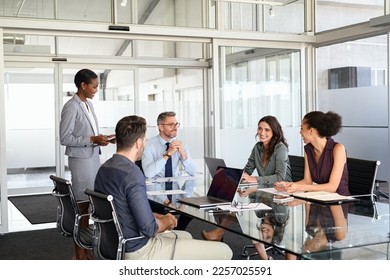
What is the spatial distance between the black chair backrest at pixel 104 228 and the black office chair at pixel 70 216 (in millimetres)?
465

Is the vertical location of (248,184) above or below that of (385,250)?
above

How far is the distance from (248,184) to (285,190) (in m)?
0.55

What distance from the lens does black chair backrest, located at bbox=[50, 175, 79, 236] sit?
3803 mm

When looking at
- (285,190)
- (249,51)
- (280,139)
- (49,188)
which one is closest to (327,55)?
(249,51)

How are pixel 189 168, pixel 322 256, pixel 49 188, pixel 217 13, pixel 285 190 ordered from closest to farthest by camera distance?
1. pixel 322 256
2. pixel 285 190
3. pixel 189 168
4. pixel 217 13
5. pixel 49 188

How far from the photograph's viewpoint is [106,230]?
319 centimetres

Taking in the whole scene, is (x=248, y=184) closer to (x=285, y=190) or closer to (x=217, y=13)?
(x=285, y=190)

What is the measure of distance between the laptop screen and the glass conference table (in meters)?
0.10

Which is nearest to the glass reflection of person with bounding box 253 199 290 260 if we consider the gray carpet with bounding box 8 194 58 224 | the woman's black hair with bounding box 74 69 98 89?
the woman's black hair with bounding box 74 69 98 89

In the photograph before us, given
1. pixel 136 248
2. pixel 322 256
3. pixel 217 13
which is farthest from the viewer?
pixel 217 13

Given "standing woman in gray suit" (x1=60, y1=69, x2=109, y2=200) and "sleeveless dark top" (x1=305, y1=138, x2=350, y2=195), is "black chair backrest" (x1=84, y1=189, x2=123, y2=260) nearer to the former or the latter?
"standing woman in gray suit" (x1=60, y1=69, x2=109, y2=200)

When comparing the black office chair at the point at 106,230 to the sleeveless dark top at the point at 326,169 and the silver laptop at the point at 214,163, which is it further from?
the sleeveless dark top at the point at 326,169

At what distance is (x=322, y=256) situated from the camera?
2369 millimetres

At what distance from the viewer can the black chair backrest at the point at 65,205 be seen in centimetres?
380
